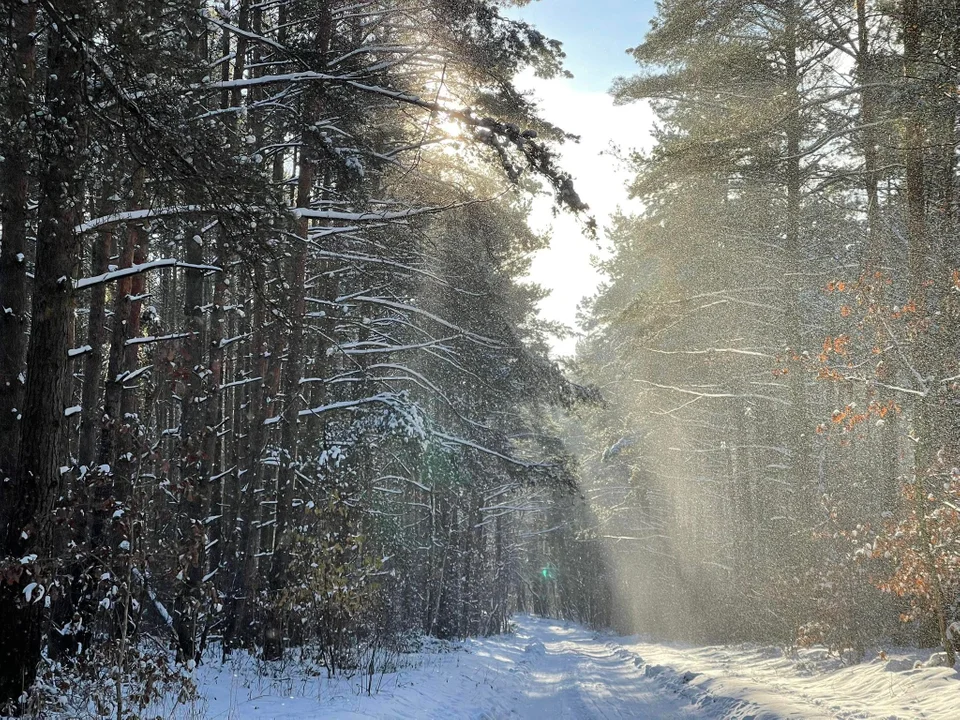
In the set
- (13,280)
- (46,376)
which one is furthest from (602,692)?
(13,280)

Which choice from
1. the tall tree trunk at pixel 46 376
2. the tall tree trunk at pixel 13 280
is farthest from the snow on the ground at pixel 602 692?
the tall tree trunk at pixel 13 280

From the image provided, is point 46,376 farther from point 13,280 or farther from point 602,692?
point 602,692

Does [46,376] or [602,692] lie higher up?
[46,376]

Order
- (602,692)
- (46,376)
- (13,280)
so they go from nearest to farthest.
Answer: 1. (46,376)
2. (13,280)
3. (602,692)

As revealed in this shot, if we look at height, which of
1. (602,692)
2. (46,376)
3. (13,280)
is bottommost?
(602,692)

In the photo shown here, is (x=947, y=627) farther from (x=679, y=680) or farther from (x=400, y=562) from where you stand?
(x=400, y=562)

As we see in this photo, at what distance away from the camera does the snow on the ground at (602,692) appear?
322 inches

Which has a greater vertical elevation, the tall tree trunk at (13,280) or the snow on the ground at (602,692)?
the tall tree trunk at (13,280)

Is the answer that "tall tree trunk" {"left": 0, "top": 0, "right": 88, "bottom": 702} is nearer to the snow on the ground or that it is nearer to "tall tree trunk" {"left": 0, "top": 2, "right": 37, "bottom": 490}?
"tall tree trunk" {"left": 0, "top": 2, "right": 37, "bottom": 490}

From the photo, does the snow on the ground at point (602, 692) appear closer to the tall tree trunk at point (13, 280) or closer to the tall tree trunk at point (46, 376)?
the tall tree trunk at point (46, 376)

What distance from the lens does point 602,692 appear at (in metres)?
12.4

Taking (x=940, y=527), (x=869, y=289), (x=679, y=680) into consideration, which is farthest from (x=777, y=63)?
(x=679, y=680)

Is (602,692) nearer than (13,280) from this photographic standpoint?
No

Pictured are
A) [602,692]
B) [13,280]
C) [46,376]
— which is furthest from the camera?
[602,692]
